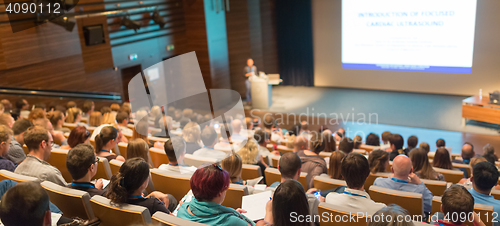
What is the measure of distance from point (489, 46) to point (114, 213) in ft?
35.7

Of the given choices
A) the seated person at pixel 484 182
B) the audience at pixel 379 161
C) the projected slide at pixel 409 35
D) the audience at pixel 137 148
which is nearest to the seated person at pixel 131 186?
the audience at pixel 137 148

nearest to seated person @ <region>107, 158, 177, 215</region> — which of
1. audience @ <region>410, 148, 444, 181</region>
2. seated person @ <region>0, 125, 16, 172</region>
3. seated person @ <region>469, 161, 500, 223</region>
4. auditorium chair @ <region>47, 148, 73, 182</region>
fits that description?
auditorium chair @ <region>47, 148, 73, 182</region>

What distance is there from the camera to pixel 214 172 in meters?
2.22

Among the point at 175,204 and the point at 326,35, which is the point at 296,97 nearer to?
the point at 326,35

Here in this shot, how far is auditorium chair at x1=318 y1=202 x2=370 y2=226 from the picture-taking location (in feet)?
7.73

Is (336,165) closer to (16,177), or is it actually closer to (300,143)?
(300,143)

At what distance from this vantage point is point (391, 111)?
10094mm

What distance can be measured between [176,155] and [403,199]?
1842mm

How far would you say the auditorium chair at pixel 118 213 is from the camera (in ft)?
7.18

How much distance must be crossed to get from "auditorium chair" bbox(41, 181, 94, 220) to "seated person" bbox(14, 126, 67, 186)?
404 millimetres

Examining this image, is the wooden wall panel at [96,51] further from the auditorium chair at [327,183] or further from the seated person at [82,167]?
the auditorium chair at [327,183]

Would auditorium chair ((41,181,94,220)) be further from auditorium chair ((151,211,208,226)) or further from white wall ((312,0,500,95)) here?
white wall ((312,0,500,95))

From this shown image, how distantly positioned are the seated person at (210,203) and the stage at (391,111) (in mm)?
6657

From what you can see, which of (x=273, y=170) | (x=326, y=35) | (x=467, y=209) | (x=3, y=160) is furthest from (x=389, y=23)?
(x=3, y=160)
